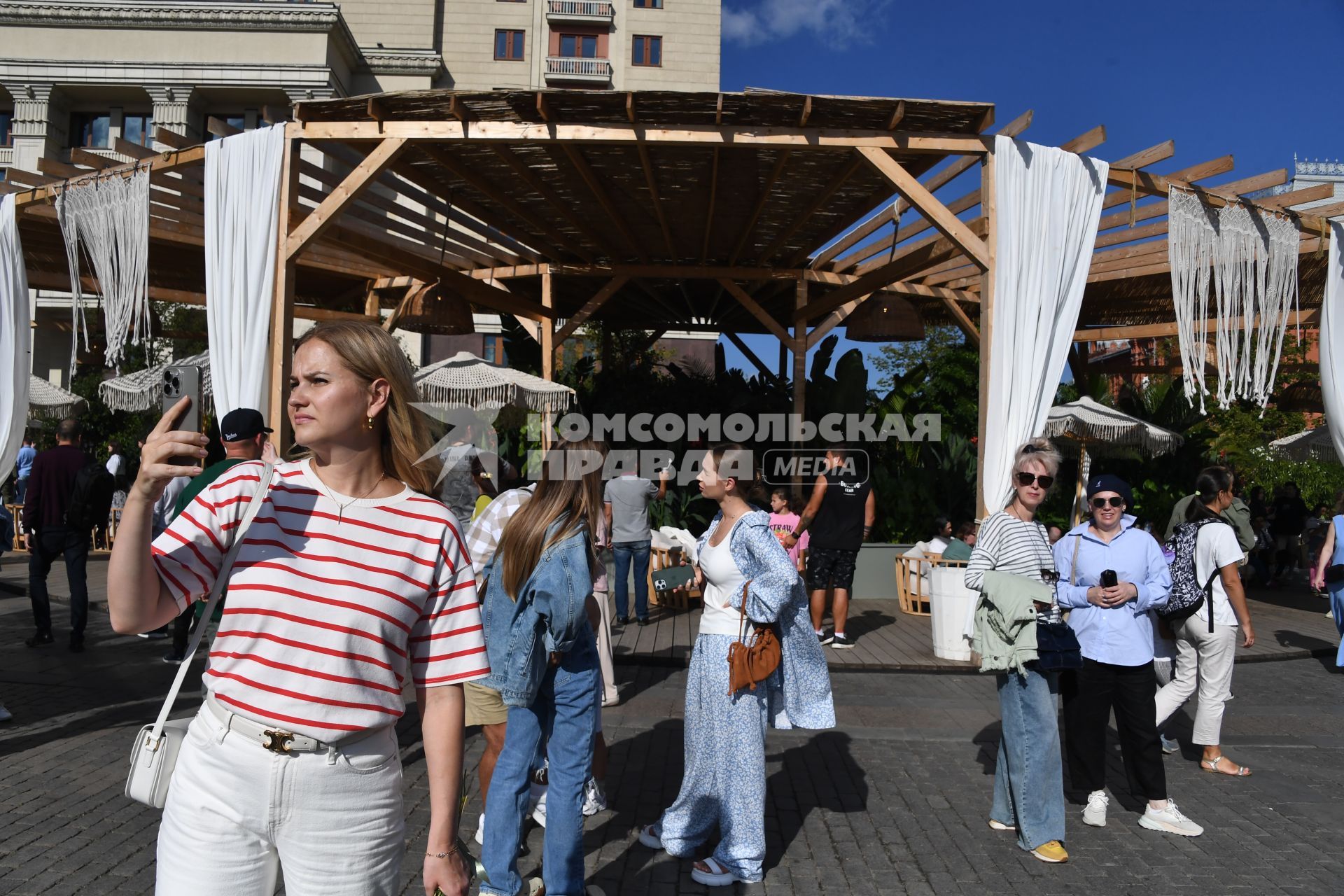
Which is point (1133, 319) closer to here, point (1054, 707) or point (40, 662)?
point (1054, 707)

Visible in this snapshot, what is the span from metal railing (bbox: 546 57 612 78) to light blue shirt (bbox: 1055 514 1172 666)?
4329 centimetres

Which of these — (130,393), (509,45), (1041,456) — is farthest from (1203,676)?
(509,45)

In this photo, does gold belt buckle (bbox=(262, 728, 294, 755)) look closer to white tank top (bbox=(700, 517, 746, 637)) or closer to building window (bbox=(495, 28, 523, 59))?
white tank top (bbox=(700, 517, 746, 637))

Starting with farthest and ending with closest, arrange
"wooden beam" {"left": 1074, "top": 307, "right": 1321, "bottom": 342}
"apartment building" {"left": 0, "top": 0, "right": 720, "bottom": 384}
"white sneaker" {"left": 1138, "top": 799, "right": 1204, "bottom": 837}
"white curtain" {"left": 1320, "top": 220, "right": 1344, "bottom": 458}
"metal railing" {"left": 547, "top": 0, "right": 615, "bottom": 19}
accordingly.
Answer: "metal railing" {"left": 547, "top": 0, "right": 615, "bottom": 19} → "apartment building" {"left": 0, "top": 0, "right": 720, "bottom": 384} → "wooden beam" {"left": 1074, "top": 307, "right": 1321, "bottom": 342} → "white curtain" {"left": 1320, "top": 220, "right": 1344, "bottom": 458} → "white sneaker" {"left": 1138, "top": 799, "right": 1204, "bottom": 837}

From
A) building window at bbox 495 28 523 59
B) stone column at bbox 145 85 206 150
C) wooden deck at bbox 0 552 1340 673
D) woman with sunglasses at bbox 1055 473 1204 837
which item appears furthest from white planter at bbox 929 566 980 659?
building window at bbox 495 28 523 59

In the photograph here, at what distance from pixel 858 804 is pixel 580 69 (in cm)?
4371

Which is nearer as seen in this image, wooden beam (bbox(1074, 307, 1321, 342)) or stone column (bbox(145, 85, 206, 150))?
wooden beam (bbox(1074, 307, 1321, 342))

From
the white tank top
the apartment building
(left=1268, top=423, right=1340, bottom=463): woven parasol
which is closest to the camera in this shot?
the white tank top

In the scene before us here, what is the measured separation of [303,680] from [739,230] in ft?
34.1

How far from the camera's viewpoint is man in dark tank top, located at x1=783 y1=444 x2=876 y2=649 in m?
8.78

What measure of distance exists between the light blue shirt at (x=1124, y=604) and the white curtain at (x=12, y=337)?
25.1 feet

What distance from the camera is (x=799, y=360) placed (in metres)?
13.3

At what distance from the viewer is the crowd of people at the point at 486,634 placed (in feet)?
5.84

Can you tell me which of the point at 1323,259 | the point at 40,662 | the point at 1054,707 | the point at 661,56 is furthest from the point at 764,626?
the point at 661,56
